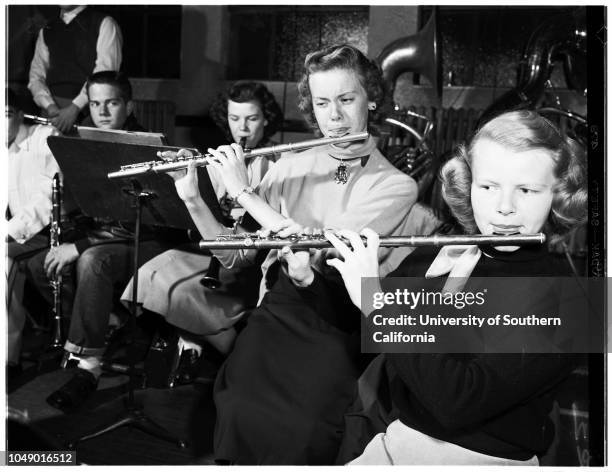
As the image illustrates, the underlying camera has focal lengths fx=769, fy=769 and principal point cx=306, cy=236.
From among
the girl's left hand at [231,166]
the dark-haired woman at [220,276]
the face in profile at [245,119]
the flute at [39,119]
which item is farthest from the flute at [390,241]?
the flute at [39,119]

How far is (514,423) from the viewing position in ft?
4.46

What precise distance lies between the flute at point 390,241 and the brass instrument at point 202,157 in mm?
293

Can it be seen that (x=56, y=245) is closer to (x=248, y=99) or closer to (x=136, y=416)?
(x=136, y=416)

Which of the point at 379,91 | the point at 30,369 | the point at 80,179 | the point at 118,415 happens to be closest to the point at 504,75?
the point at 379,91

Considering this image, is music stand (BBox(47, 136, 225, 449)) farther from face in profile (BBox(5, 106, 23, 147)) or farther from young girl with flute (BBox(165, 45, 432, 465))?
face in profile (BBox(5, 106, 23, 147))

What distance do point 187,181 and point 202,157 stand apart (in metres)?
0.07

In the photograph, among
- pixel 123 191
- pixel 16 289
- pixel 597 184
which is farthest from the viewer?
pixel 16 289

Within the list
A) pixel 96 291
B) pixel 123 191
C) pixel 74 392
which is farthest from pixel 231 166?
pixel 74 392

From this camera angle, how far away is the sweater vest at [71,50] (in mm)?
2350

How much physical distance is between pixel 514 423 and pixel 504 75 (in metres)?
1.85

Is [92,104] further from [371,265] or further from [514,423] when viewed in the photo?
[514,423]

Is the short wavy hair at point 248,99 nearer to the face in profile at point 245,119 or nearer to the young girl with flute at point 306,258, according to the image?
the face in profile at point 245,119

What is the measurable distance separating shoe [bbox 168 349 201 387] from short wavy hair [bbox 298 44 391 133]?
1.05 metres

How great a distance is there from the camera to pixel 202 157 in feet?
6.34
